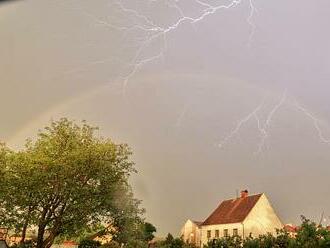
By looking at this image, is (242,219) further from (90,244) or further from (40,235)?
(40,235)

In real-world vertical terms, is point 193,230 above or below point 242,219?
above

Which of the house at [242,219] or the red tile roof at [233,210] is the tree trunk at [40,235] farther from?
the red tile roof at [233,210]

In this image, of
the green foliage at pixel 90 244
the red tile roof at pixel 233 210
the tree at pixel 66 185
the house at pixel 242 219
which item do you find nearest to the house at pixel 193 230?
the house at pixel 242 219

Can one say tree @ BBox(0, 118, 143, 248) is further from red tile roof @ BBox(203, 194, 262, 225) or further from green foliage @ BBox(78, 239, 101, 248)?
red tile roof @ BBox(203, 194, 262, 225)

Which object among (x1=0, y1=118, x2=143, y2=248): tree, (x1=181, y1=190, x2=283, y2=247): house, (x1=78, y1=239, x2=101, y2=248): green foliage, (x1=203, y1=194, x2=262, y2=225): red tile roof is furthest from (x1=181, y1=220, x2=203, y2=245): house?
(x1=0, y1=118, x2=143, y2=248): tree

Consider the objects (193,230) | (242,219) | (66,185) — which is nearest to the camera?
(66,185)

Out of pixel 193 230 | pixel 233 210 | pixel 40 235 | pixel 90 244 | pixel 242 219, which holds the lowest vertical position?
pixel 40 235

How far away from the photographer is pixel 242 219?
39.8 metres

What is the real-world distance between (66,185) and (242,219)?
19429 mm

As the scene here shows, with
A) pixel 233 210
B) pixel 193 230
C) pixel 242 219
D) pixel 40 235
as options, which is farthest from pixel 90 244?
pixel 193 230

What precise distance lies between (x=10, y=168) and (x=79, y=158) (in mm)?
3416

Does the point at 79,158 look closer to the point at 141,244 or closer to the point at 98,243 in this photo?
the point at 141,244

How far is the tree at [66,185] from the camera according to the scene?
2400 cm

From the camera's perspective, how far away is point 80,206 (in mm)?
24281
